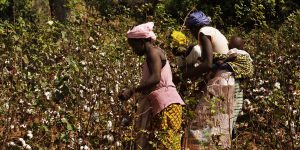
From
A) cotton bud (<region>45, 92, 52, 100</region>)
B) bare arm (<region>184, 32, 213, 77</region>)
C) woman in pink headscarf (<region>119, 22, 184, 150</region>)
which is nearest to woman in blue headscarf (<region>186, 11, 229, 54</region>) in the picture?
bare arm (<region>184, 32, 213, 77</region>)

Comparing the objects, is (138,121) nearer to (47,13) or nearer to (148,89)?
(148,89)

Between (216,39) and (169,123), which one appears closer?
(169,123)

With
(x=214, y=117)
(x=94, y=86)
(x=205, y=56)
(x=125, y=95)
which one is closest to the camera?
(x=125, y=95)

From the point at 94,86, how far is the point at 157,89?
97 centimetres

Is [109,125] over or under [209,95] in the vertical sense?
under

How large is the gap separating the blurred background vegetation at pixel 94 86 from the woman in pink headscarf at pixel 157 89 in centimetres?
20

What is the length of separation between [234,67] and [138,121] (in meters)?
0.83

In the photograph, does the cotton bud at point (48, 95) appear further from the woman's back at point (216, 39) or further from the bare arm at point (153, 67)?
the woman's back at point (216, 39)

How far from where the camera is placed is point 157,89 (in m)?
3.78

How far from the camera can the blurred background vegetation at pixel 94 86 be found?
3.72 m

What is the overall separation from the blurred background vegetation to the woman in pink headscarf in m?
0.20

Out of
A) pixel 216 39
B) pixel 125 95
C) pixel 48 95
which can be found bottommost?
pixel 48 95

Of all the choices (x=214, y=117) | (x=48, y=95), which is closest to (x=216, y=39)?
(x=214, y=117)

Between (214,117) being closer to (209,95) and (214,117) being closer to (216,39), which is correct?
(209,95)
